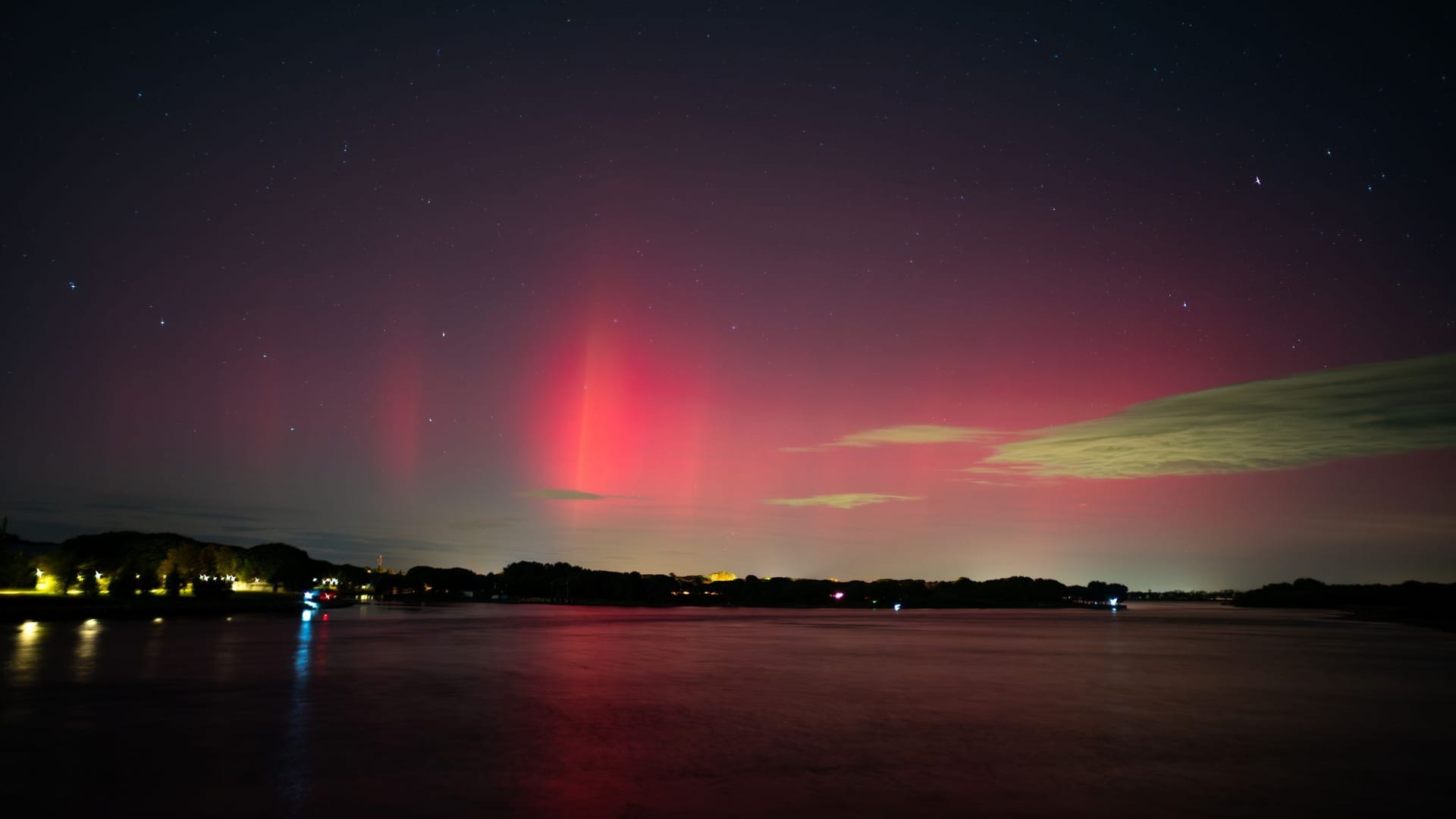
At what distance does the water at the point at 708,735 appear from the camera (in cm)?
1349

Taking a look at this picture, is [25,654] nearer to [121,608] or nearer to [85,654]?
[85,654]

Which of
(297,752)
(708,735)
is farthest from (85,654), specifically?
(708,735)

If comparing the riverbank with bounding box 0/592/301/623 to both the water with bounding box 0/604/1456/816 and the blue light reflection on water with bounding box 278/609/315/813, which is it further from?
the blue light reflection on water with bounding box 278/609/315/813

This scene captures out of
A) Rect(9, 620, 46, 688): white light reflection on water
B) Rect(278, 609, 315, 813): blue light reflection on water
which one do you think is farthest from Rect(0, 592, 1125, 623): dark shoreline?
Rect(278, 609, 315, 813): blue light reflection on water

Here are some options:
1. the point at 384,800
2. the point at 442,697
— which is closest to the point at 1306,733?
the point at 384,800

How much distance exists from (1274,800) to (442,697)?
19039 millimetres

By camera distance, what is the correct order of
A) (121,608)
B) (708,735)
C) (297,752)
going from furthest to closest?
(121,608) < (708,735) < (297,752)

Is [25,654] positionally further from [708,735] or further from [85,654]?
[708,735]

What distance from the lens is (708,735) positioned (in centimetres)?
1900

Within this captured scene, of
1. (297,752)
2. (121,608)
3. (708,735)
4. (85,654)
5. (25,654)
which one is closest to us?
(297,752)

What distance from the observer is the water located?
13.5 metres

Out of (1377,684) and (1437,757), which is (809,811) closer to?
(1437,757)

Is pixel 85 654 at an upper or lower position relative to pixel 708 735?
lower

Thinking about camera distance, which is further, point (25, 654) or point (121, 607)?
point (121, 607)
